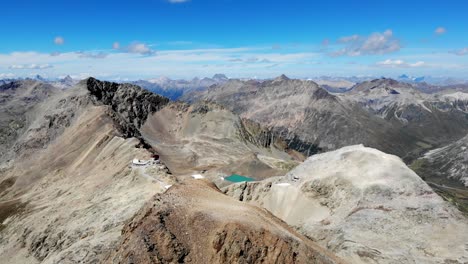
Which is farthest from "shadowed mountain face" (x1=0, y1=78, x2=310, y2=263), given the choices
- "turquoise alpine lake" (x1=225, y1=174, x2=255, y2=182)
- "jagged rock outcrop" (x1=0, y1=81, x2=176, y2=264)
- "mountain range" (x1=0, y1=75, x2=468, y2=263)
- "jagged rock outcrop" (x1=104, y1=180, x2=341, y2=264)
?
"turquoise alpine lake" (x1=225, y1=174, x2=255, y2=182)

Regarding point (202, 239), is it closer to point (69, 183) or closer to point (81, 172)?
point (69, 183)

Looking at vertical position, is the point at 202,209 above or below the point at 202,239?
above

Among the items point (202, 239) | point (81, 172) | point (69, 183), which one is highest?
point (202, 239)

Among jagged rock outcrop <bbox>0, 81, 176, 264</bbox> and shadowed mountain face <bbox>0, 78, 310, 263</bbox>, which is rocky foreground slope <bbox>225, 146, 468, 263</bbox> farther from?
jagged rock outcrop <bbox>0, 81, 176, 264</bbox>

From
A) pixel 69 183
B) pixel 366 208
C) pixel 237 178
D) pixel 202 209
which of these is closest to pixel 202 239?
pixel 202 209

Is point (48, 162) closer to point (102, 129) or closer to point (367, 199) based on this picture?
point (102, 129)

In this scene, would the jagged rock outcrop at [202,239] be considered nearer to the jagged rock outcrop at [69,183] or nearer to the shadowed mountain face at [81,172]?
the shadowed mountain face at [81,172]
